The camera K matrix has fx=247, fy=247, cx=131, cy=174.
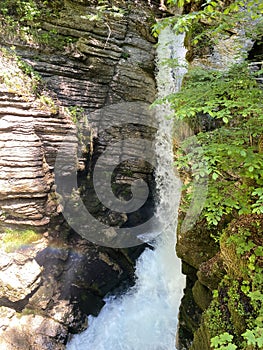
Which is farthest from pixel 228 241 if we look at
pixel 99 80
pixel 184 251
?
pixel 99 80

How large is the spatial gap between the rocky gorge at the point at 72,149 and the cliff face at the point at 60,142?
25 mm

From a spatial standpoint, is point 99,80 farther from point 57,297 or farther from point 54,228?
point 57,297

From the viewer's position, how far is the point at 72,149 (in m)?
6.27

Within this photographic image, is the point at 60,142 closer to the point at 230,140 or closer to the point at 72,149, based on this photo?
the point at 72,149

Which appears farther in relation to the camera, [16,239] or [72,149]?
[72,149]

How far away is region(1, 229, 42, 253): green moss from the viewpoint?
554cm

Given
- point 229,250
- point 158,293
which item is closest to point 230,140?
point 229,250

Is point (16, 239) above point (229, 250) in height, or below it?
below

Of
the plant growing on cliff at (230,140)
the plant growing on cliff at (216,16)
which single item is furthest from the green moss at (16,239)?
the plant growing on cliff at (216,16)

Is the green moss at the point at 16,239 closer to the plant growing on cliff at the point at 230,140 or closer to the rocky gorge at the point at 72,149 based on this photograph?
the rocky gorge at the point at 72,149

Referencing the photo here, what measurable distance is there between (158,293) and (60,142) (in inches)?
175

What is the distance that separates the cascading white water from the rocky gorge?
30 centimetres

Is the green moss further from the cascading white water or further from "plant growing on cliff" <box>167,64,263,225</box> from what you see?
"plant growing on cliff" <box>167,64,263,225</box>

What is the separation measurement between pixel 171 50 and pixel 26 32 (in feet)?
13.5
